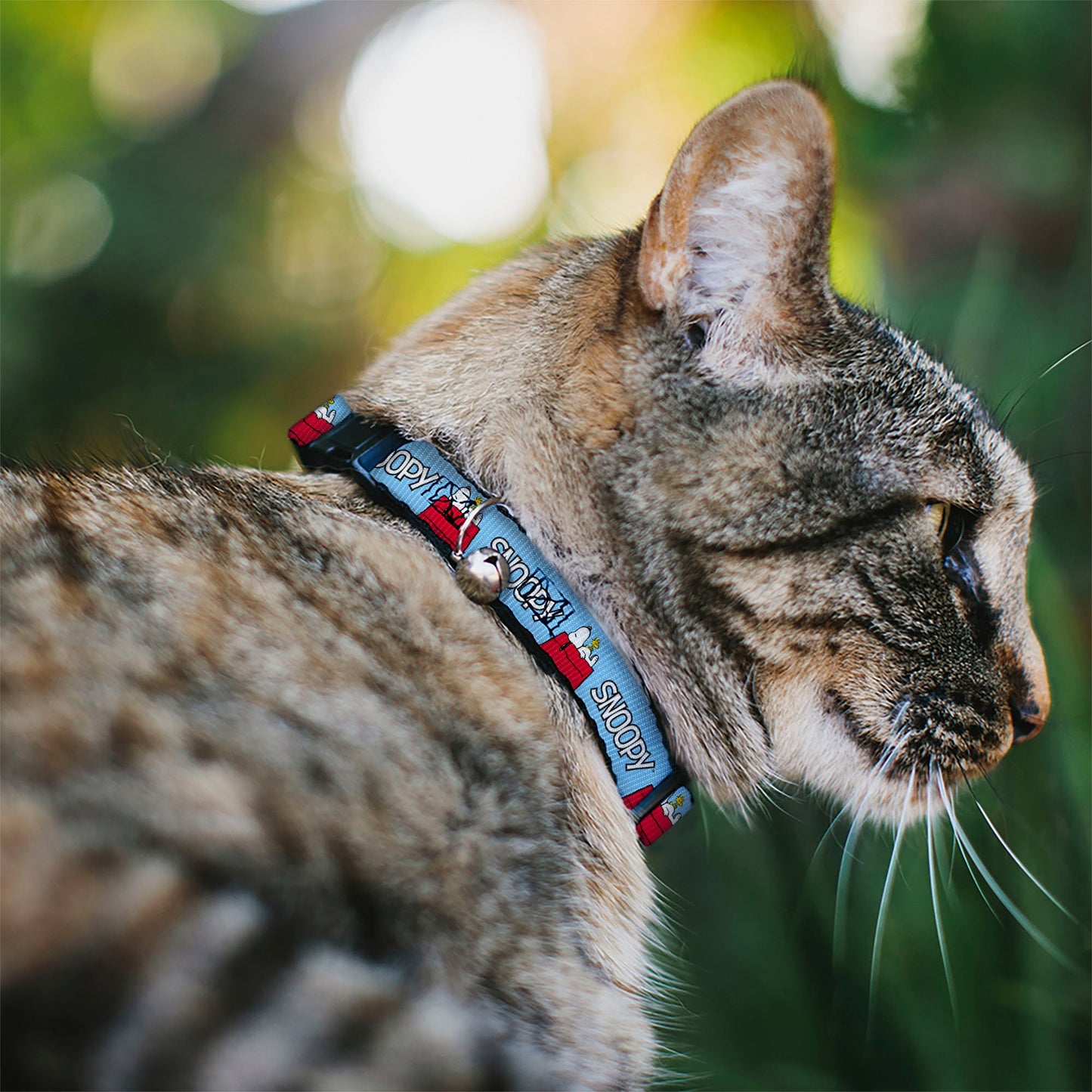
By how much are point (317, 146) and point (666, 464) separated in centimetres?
341

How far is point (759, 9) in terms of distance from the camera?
137 inches

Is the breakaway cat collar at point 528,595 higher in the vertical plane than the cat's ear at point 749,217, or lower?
lower

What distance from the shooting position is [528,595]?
101 cm

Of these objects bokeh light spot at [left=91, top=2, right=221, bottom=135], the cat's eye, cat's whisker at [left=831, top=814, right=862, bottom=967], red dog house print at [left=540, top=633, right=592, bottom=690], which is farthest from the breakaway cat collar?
bokeh light spot at [left=91, top=2, right=221, bottom=135]

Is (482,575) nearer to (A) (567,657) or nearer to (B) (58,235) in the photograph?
(A) (567,657)

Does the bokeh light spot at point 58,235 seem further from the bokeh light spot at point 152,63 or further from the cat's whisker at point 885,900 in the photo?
the cat's whisker at point 885,900

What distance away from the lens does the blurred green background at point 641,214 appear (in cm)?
148

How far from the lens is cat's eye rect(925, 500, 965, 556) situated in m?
1.15

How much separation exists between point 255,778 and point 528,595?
0.36 m

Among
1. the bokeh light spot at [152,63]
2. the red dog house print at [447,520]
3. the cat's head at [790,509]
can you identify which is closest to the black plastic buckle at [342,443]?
the red dog house print at [447,520]

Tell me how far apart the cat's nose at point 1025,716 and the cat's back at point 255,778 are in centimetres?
63

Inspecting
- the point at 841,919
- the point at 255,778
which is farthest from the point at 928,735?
the point at 255,778

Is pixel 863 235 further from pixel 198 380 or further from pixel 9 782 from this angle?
pixel 9 782

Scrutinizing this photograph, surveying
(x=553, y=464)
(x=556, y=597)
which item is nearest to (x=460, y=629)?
(x=556, y=597)
